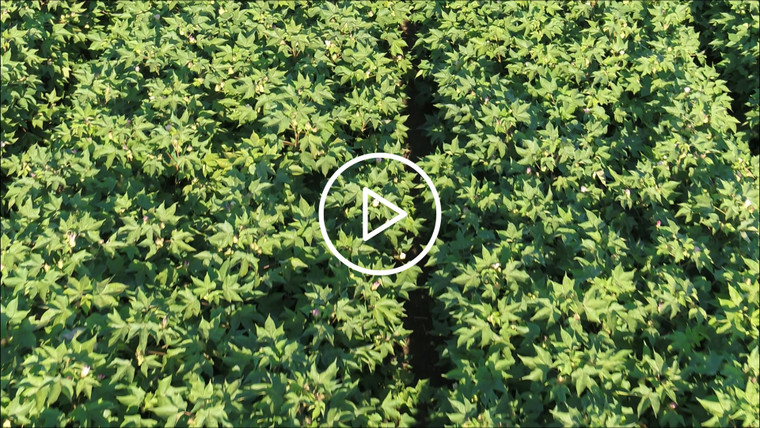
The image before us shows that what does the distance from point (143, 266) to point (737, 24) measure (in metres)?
6.07

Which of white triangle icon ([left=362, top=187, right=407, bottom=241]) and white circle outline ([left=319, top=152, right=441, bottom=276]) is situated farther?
white triangle icon ([left=362, top=187, right=407, bottom=241])

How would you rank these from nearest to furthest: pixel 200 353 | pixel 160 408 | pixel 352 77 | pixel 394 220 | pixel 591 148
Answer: pixel 160 408 → pixel 200 353 → pixel 394 220 → pixel 591 148 → pixel 352 77

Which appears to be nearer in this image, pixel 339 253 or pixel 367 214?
pixel 339 253

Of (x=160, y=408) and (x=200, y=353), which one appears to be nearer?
(x=160, y=408)

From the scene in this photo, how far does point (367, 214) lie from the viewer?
12.0 ft

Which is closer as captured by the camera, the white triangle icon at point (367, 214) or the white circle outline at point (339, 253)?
the white circle outline at point (339, 253)

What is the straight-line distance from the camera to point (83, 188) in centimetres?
374

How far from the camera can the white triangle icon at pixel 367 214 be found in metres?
3.62

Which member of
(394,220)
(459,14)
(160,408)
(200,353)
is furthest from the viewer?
(459,14)

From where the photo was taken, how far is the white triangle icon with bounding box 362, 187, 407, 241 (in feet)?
11.9

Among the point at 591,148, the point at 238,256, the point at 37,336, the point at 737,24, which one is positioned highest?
the point at 737,24

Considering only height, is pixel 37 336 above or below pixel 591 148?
below

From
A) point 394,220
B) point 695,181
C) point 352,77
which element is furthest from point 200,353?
point 695,181

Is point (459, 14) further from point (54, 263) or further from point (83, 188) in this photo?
point (54, 263)
